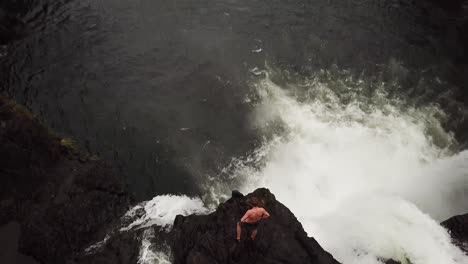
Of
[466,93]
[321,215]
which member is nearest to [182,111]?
[321,215]

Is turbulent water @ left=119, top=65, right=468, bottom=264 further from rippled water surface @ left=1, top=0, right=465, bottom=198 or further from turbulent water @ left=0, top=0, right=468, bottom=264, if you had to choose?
rippled water surface @ left=1, top=0, right=465, bottom=198

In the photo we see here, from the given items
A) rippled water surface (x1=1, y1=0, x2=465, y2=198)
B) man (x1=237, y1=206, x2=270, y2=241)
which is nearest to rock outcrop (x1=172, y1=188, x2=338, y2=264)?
man (x1=237, y1=206, x2=270, y2=241)

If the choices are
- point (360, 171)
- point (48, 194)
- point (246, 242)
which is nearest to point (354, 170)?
point (360, 171)

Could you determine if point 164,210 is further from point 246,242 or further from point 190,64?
point 190,64

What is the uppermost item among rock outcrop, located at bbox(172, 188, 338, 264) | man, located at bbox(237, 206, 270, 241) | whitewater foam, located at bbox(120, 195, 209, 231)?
man, located at bbox(237, 206, 270, 241)

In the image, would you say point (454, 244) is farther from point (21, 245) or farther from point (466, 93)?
point (21, 245)

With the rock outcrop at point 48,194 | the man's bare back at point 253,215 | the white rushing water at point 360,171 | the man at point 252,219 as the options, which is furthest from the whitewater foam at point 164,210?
the man's bare back at point 253,215

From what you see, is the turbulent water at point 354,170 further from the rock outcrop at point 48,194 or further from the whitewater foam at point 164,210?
the rock outcrop at point 48,194
